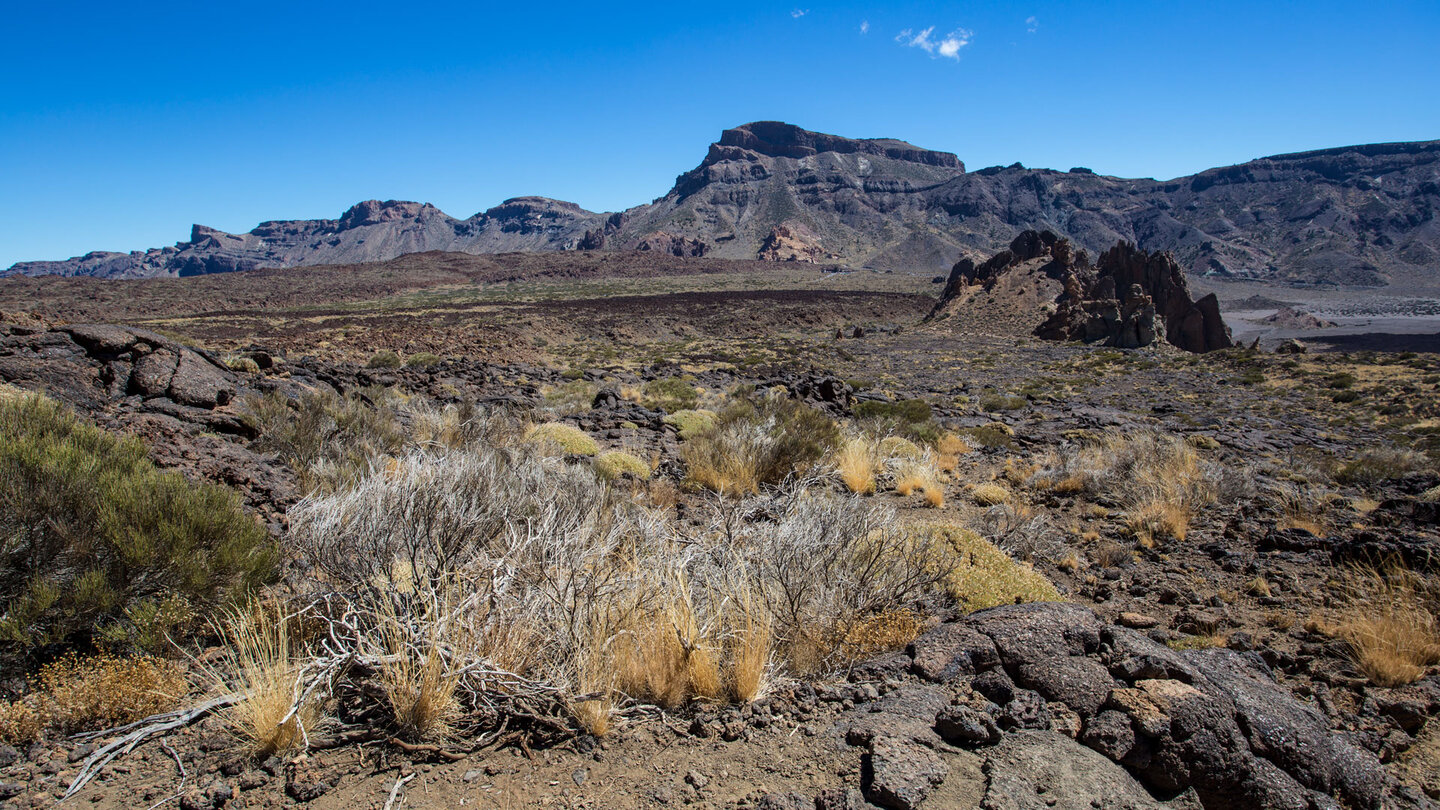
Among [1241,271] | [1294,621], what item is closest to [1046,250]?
[1294,621]

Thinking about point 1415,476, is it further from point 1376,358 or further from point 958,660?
point 1376,358

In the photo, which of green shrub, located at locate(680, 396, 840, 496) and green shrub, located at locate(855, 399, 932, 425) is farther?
green shrub, located at locate(855, 399, 932, 425)

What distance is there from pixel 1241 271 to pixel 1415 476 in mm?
129869

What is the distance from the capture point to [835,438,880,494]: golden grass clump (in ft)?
23.7

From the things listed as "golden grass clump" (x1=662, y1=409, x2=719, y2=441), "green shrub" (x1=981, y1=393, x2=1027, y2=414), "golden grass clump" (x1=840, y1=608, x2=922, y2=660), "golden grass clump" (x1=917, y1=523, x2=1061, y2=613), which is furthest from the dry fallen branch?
"green shrub" (x1=981, y1=393, x2=1027, y2=414)

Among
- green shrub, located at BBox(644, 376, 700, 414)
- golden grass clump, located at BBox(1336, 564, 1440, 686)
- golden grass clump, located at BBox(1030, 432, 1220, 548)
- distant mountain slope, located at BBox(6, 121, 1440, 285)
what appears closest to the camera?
golden grass clump, located at BBox(1336, 564, 1440, 686)

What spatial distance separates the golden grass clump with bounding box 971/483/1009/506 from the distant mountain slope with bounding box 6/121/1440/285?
3959 inches

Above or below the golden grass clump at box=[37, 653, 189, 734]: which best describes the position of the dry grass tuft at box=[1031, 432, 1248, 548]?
below

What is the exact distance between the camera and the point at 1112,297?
40.1 m

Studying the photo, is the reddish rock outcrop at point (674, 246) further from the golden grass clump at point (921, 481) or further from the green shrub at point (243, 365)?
the golden grass clump at point (921, 481)

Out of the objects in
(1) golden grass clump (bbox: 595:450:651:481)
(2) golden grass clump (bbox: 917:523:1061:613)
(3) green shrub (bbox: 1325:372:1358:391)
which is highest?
(1) golden grass clump (bbox: 595:450:651:481)

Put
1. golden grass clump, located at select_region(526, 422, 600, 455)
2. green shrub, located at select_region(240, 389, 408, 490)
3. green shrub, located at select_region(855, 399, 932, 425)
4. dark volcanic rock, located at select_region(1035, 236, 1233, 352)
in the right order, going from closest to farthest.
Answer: green shrub, located at select_region(240, 389, 408, 490)
golden grass clump, located at select_region(526, 422, 600, 455)
green shrub, located at select_region(855, 399, 932, 425)
dark volcanic rock, located at select_region(1035, 236, 1233, 352)

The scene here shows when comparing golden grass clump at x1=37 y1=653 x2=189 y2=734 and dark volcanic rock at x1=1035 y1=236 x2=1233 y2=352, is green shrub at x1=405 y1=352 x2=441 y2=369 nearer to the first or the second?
golden grass clump at x1=37 y1=653 x2=189 y2=734

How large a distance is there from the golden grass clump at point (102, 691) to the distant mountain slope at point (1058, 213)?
106874 millimetres
